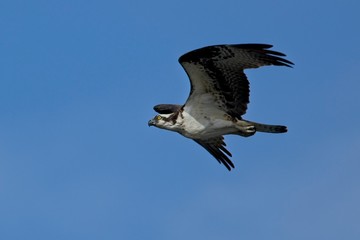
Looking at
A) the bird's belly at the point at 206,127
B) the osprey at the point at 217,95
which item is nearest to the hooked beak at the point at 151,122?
the osprey at the point at 217,95

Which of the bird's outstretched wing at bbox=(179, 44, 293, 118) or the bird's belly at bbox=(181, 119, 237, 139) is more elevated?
the bird's outstretched wing at bbox=(179, 44, 293, 118)

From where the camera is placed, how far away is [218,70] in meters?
23.0

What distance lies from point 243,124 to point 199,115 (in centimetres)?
93

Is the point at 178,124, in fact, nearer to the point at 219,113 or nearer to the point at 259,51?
the point at 219,113

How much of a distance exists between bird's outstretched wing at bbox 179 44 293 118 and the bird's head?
0.54m

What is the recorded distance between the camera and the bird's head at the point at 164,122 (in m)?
23.8

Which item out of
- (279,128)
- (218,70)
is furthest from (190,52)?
(279,128)

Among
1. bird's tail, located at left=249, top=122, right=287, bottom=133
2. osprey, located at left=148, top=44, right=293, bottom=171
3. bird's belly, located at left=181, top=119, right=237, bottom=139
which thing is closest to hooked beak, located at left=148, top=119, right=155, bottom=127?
osprey, located at left=148, top=44, right=293, bottom=171

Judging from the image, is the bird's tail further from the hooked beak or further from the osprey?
the hooked beak

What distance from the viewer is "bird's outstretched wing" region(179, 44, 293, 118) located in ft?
73.8

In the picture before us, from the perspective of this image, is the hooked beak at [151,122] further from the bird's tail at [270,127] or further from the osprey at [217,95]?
the bird's tail at [270,127]

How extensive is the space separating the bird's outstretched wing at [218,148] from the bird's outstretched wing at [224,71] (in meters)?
2.49

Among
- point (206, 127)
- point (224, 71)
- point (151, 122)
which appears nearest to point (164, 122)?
point (151, 122)

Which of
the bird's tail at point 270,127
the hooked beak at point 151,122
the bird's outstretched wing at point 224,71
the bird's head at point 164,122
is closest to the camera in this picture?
the bird's outstretched wing at point 224,71
